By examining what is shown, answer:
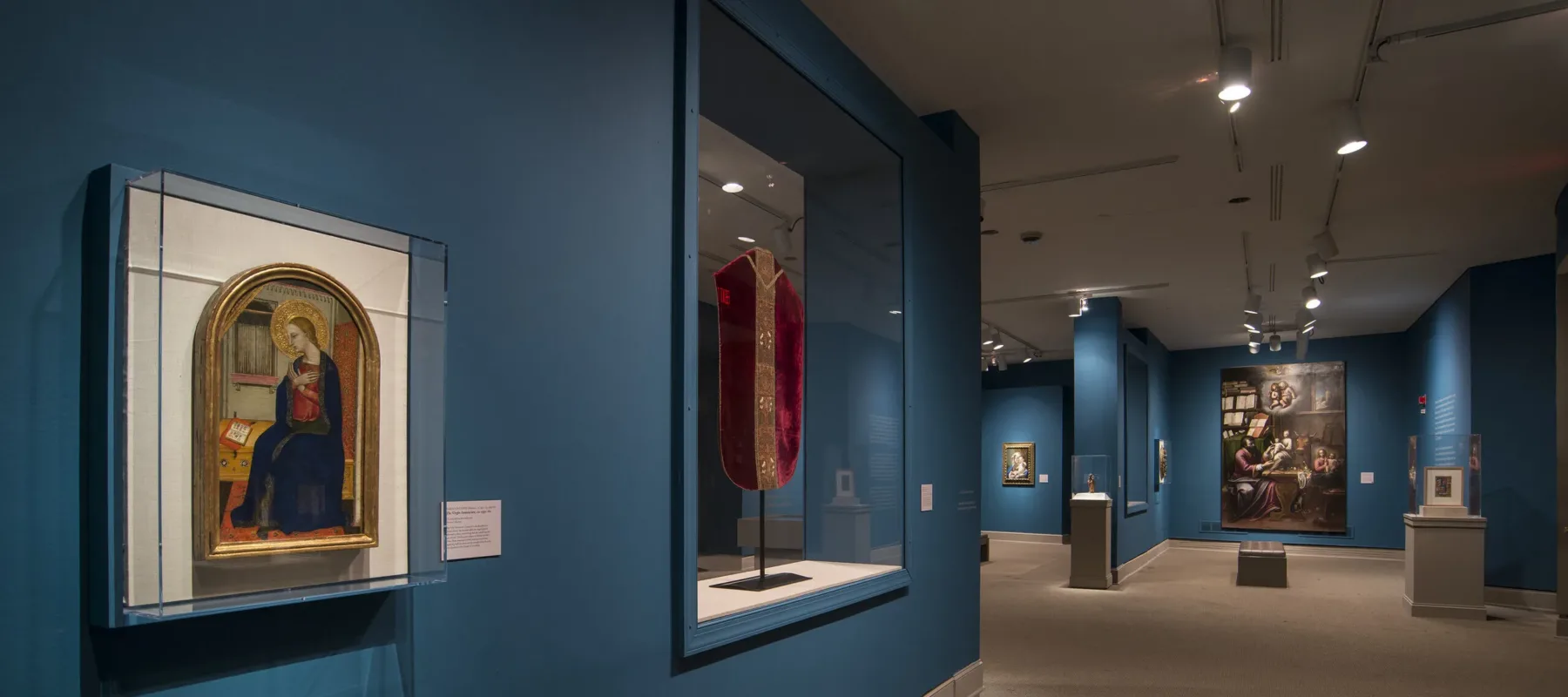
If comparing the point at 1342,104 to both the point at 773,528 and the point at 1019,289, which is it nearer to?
the point at 773,528

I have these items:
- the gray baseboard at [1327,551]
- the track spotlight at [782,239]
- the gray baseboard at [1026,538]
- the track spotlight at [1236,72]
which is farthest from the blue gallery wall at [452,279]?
the gray baseboard at [1026,538]

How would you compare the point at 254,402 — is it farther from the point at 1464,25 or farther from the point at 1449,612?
the point at 1449,612

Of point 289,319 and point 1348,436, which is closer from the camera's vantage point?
point 289,319

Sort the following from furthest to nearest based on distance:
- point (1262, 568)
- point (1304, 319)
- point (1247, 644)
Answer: point (1304, 319) → point (1262, 568) → point (1247, 644)

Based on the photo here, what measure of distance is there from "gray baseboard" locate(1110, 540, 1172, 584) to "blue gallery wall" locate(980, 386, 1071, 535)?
2.48 m

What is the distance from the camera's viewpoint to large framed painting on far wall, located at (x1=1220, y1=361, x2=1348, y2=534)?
51.2 ft

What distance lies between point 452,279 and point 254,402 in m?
0.61

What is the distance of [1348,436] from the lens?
15.5 metres

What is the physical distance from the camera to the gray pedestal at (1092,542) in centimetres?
1077

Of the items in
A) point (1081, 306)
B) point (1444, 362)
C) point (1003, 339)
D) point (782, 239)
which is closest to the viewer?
point (782, 239)

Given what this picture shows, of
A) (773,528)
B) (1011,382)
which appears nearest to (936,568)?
(773,528)

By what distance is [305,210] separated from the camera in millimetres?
1813

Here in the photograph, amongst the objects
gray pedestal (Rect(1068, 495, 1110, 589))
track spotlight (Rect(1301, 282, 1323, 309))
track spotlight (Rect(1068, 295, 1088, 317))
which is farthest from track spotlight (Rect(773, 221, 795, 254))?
track spotlight (Rect(1068, 295, 1088, 317))

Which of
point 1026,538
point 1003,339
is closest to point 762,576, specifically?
point 1003,339
